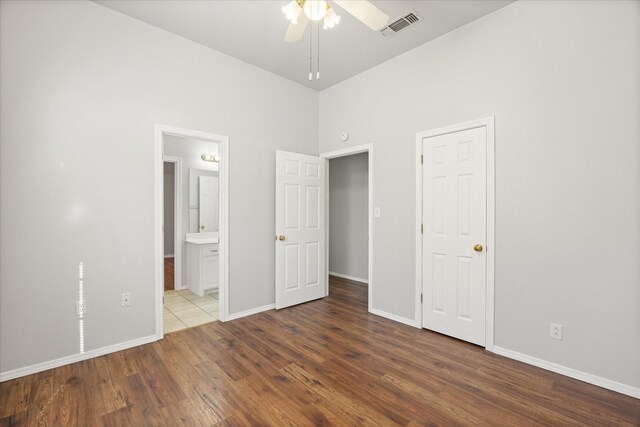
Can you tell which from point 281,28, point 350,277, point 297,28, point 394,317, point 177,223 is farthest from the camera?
point 350,277

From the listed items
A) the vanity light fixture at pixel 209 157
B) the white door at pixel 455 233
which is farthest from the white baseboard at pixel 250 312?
the vanity light fixture at pixel 209 157

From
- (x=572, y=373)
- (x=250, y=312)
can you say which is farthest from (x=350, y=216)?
(x=572, y=373)

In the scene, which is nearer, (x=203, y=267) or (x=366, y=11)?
(x=366, y=11)

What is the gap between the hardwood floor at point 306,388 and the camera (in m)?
1.82

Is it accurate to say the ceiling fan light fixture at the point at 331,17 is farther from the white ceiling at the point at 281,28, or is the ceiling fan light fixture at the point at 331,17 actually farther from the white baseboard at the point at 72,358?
the white baseboard at the point at 72,358

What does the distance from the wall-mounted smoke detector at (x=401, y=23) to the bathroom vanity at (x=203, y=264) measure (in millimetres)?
3434

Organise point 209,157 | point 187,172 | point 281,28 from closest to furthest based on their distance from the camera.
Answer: point 281,28
point 187,172
point 209,157

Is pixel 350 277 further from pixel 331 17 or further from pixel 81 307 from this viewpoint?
pixel 331 17

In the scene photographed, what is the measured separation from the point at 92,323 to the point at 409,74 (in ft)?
13.2

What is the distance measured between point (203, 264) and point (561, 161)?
4310mm

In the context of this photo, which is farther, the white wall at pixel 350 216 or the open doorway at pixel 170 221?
the white wall at pixel 350 216

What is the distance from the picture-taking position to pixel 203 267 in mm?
4324

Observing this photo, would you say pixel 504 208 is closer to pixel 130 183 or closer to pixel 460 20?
pixel 460 20

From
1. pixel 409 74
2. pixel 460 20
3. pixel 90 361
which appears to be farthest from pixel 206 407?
pixel 460 20
